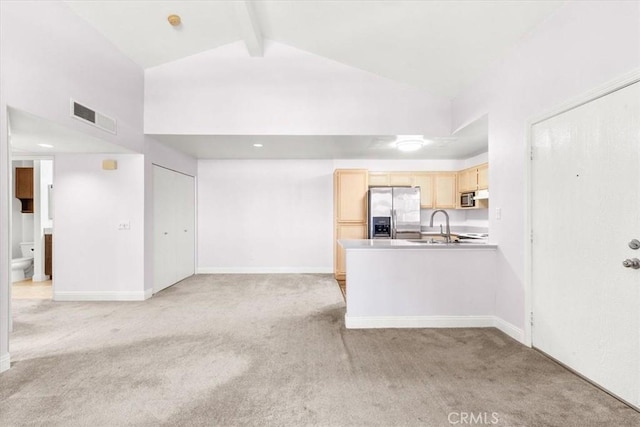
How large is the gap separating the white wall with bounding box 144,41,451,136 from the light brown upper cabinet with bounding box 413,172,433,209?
1.83 m

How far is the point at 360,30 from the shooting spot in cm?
333

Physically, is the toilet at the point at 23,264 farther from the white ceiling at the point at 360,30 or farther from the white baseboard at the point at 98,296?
the white ceiling at the point at 360,30

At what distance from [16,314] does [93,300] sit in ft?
2.44

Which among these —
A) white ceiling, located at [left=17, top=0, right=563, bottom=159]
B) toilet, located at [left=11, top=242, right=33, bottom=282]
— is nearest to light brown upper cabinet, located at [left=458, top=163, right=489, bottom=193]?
white ceiling, located at [left=17, top=0, right=563, bottom=159]

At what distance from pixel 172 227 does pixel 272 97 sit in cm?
276

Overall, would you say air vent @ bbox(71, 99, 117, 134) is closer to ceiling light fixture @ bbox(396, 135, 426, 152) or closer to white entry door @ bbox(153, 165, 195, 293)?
white entry door @ bbox(153, 165, 195, 293)

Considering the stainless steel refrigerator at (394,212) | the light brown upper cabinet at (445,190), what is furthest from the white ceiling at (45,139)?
the light brown upper cabinet at (445,190)

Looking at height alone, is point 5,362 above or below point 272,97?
below

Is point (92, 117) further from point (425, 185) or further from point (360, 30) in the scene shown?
point (425, 185)

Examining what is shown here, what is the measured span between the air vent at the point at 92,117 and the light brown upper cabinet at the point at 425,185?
4.83 meters

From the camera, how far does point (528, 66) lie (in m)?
2.61

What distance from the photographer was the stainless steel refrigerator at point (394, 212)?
5.27 meters

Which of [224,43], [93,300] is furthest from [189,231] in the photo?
[224,43]

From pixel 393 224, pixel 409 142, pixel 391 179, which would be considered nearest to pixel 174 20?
pixel 409 142
